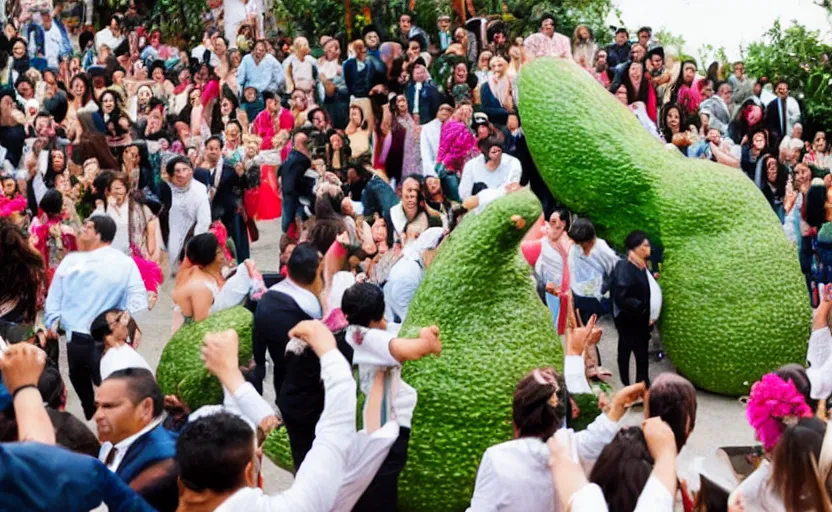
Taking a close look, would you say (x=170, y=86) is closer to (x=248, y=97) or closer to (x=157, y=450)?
(x=248, y=97)

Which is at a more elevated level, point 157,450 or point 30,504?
point 30,504

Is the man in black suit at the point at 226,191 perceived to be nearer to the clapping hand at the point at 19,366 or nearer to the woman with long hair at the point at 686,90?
the woman with long hair at the point at 686,90

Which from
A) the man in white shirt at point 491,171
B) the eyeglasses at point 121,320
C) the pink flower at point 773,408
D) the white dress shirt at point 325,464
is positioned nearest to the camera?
the white dress shirt at point 325,464

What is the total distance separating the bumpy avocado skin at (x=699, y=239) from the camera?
344 inches

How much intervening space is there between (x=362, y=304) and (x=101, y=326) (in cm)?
211

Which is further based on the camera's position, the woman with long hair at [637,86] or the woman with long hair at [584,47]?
the woman with long hair at [584,47]

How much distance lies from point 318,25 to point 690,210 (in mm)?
10737

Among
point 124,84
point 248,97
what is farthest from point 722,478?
point 124,84

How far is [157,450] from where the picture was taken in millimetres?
4613

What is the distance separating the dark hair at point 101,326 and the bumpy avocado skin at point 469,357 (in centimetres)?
167

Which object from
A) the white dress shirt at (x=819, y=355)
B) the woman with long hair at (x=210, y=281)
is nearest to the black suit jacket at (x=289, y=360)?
the woman with long hair at (x=210, y=281)

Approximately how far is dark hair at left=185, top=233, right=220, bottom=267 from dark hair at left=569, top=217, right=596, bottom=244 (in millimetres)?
2558

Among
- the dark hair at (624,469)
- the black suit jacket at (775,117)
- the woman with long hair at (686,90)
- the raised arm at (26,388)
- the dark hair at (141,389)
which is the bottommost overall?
the black suit jacket at (775,117)

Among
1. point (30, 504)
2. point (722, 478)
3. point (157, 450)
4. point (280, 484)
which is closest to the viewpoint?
point (30, 504)
